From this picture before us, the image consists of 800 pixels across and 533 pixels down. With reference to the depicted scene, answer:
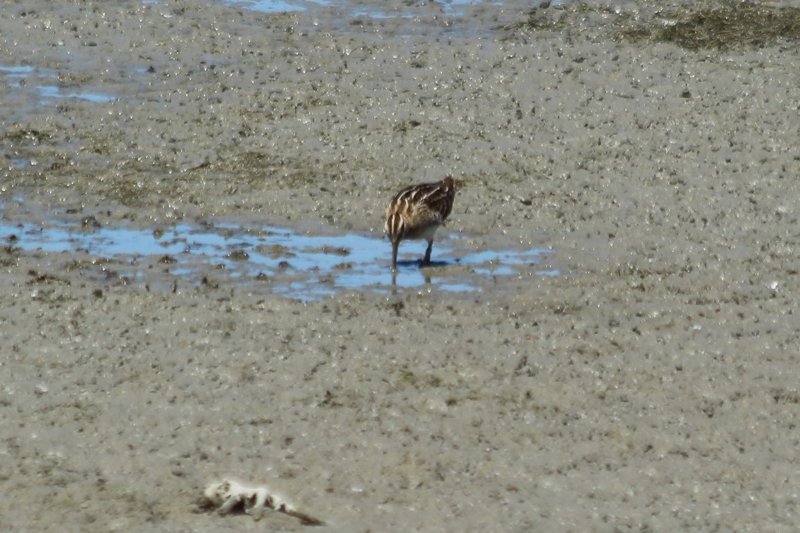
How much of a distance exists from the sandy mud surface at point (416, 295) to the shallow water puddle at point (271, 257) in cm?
14

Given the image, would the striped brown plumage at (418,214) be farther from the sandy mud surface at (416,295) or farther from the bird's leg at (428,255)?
the sandy mud surface at (416,295)

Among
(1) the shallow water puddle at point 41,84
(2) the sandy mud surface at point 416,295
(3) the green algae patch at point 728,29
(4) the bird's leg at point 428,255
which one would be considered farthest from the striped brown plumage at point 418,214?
(3) the green algae patch at point 728,29

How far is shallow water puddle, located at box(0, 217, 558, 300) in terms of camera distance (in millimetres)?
10977

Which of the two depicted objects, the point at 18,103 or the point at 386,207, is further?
the point at 18,103

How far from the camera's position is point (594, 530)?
23.0 ft

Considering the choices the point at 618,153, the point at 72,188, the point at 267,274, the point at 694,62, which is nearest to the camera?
the point at 267,274

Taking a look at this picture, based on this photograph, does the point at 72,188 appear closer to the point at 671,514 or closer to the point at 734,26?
the point at 671,514

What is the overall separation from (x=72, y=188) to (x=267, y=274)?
2720 mm

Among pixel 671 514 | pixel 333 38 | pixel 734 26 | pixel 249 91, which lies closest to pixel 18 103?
pixel 249 91

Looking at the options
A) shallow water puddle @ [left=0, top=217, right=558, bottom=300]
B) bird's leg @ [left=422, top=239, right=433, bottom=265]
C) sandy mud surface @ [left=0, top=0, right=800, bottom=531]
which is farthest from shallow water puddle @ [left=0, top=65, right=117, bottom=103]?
bird's leg @ [left=422, top=239, right=433, bottom=265]

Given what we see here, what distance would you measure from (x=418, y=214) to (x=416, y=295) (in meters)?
0.79

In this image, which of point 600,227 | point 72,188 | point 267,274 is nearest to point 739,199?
point 600,227

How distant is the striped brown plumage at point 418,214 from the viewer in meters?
11.4

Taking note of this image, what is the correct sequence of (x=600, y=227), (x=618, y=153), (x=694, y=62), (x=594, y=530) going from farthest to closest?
(x=694, y=62), (x=618, y=153), (x=600, y=227), (x=594, y=530)
